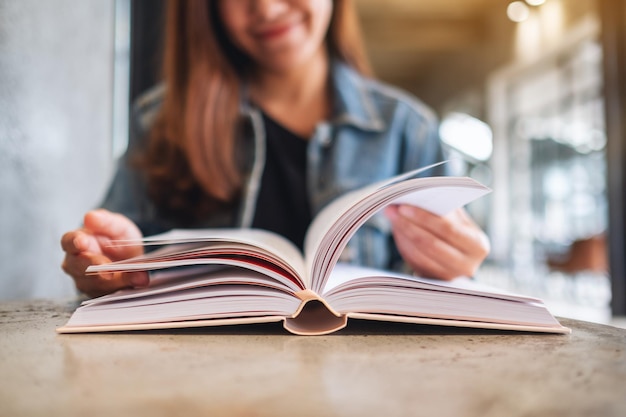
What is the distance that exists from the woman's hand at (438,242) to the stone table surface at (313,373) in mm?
137

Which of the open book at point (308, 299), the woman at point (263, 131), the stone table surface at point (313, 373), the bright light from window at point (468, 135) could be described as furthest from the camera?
the bright light from window at point (468, 135)

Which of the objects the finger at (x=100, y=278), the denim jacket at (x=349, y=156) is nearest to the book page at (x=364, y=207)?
the finger at (x=100, y=278)

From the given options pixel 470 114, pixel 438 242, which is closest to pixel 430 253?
pixel 438 242

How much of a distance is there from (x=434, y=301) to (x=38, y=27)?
36.0 inches

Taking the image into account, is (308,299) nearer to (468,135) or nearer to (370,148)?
(370,148)

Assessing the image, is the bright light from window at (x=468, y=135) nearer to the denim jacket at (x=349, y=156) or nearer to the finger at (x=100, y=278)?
the denim jacket at (x=349, y=156)

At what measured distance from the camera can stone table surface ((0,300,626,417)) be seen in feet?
0.76

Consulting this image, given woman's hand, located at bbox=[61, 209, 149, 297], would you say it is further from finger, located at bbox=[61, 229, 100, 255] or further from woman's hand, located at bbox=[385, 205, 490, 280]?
woman's hand, located at bbox=[385, 205, 490, 280]

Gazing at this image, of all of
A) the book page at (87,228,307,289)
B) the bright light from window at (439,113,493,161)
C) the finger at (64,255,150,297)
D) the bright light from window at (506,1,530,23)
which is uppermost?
the bright light from window at (506,1,530,23)

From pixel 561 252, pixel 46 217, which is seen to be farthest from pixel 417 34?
pixel 46 217

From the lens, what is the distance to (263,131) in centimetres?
105

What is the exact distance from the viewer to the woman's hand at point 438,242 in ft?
1.68

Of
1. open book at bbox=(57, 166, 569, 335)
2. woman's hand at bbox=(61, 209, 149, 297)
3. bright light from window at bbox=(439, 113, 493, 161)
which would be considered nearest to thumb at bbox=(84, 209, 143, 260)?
woman's hand at bbox=(61, 209, 149, 297)

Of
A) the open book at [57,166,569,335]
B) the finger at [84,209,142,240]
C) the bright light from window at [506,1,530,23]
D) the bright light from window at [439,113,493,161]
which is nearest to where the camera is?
the open book at [57,166,569,335]
